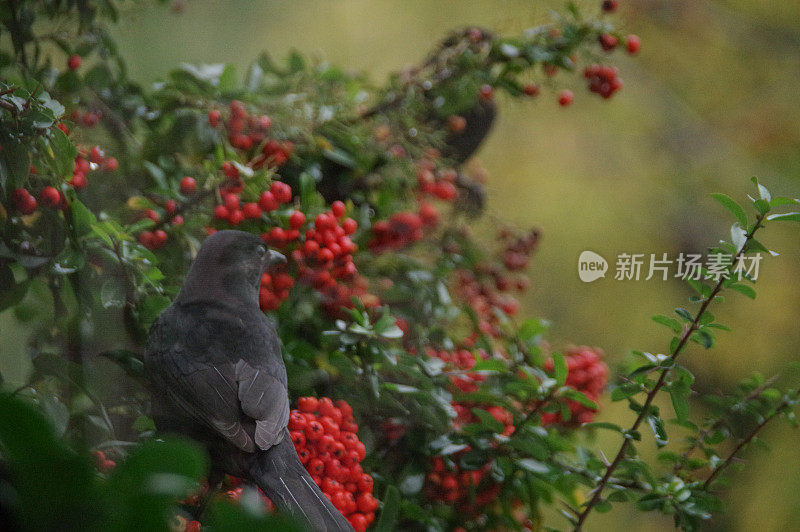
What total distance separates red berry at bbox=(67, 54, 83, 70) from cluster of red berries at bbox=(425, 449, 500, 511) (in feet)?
1.86

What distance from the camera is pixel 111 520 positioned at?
213 millimetres

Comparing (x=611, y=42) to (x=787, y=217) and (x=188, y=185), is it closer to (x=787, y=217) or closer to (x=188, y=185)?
(x=787, y=217)

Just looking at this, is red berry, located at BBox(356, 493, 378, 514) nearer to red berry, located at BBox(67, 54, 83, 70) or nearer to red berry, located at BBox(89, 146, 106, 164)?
red berry, located at BBox(89, 146, 106, 164)

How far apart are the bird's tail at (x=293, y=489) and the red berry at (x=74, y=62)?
0.51 metres

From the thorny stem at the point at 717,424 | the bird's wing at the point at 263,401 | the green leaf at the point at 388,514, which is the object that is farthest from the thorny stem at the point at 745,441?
the bird's wing at the point at 263,401

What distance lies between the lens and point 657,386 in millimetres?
540

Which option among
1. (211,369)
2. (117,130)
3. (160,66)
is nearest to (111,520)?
(211,369)

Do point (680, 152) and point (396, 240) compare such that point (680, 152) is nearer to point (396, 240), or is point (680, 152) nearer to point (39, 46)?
point (396, 240)

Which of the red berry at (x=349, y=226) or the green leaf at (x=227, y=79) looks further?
the green leaf at (x=227, y=79)

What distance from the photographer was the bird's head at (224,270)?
1.65 ft

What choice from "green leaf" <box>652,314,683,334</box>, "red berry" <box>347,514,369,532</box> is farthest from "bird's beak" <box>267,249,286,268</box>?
"green leaf" <box>652,314,683,334</box>

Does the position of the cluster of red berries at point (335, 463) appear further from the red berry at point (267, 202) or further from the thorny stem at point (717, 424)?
the thorny stem at point (717, 424)

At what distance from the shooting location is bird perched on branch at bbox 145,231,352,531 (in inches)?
16.7

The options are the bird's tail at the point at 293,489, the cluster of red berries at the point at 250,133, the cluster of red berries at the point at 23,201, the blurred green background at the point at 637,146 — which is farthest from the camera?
the blurred green background at the point at 637,146
